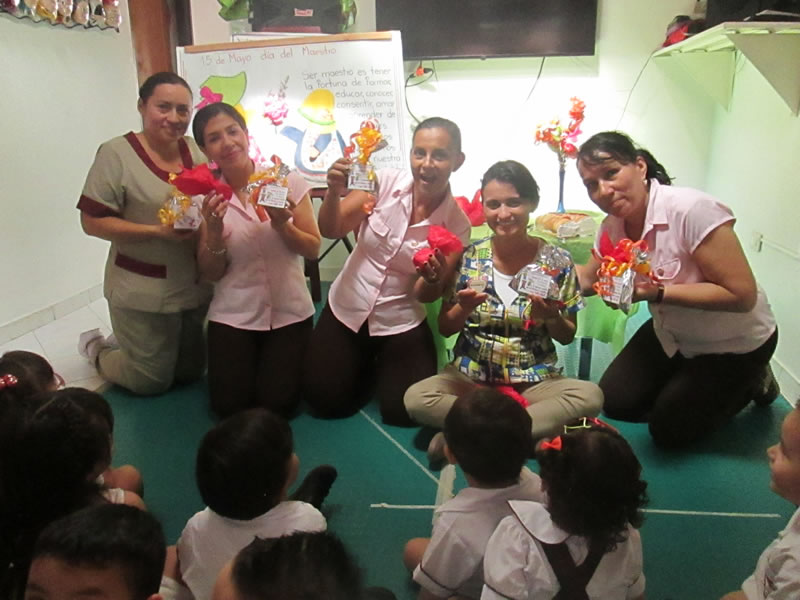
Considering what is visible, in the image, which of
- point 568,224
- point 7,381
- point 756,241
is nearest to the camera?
point 7,381

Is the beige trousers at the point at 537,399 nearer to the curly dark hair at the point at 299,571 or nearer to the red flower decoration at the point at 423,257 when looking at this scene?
the red flower decoration at the point at 423,257

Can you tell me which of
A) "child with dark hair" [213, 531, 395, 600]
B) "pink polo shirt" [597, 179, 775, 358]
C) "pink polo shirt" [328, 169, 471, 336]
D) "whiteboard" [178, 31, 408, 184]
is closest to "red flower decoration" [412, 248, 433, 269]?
"pink polo shirt" [328, 169, 471, 336]

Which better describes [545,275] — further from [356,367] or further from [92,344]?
[92,344]

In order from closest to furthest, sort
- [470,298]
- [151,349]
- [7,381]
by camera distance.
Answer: [7,381] → [470,298] → [151,349]

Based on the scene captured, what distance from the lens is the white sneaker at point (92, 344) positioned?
2744mm

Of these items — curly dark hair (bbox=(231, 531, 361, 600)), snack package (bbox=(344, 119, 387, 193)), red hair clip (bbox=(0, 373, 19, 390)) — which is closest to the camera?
curly dark hair (bbox=(231, 531, 361, 600))

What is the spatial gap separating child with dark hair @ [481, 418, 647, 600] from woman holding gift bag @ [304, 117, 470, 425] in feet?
3.77

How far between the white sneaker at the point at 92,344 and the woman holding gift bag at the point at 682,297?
2.06 metres

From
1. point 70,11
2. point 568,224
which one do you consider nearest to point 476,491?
point 568,224

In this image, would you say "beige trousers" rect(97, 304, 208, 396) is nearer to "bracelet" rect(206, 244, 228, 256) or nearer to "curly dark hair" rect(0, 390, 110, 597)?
"bracelet" rect(206, 244, 228, 256)

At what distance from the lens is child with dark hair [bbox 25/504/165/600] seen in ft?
3.00

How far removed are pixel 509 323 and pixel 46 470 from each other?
136 centimetres

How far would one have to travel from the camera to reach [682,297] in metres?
1.93

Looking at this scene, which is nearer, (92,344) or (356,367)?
(356,367)
